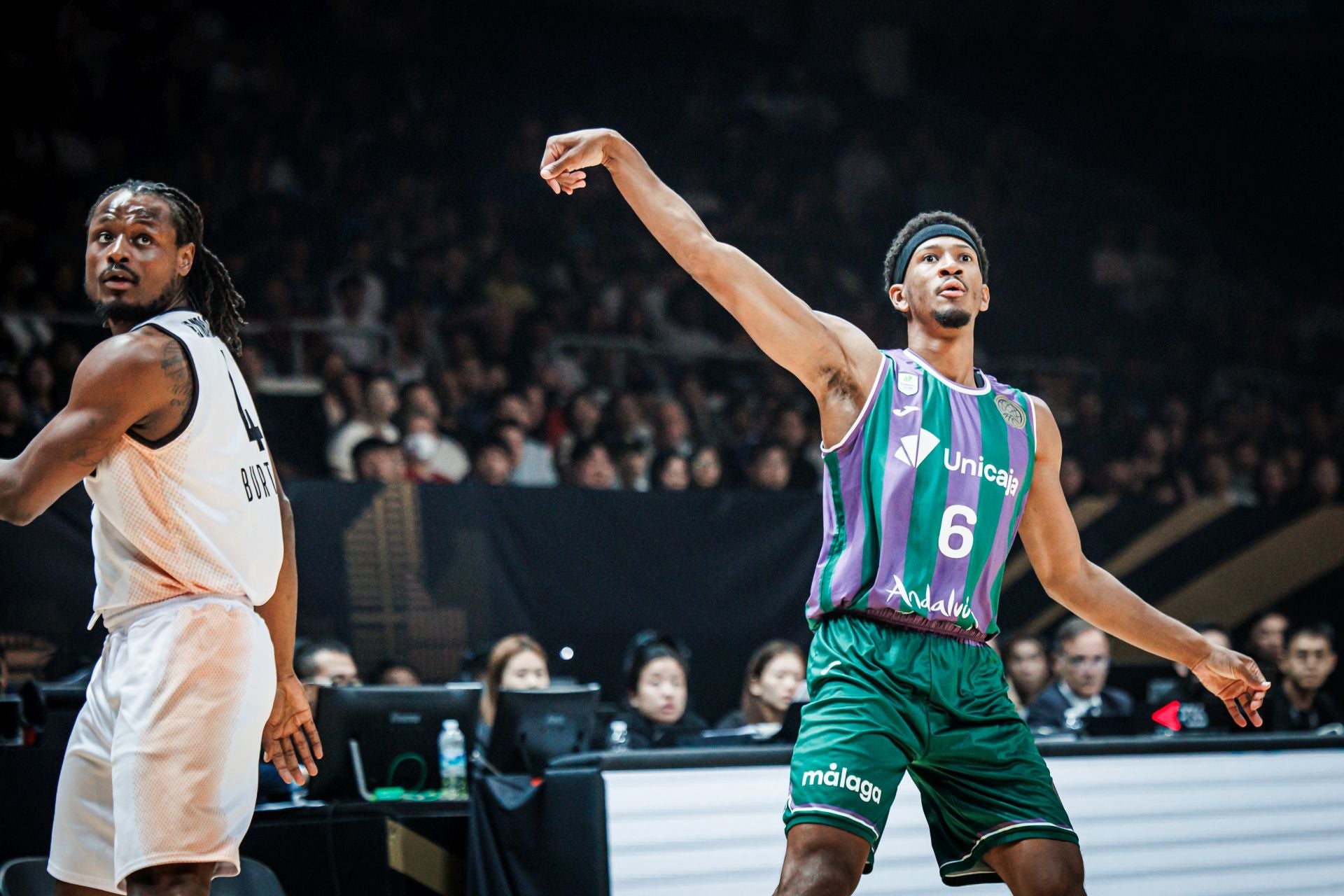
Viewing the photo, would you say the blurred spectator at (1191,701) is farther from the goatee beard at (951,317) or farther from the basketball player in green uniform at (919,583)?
the goatee beard at (951,317)

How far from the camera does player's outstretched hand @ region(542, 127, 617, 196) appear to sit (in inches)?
134

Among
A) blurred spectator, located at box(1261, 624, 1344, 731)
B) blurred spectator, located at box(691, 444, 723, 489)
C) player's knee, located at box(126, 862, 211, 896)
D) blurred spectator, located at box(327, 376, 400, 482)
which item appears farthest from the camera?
blurred spectator, located at box(691, 444, 723, 489)

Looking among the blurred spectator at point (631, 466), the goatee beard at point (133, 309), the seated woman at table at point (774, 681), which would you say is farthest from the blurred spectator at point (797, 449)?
the goatee beard at point (133, 309)

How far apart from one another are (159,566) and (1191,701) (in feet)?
16.4

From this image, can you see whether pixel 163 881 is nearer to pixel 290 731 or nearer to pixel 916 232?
pixel 290 731

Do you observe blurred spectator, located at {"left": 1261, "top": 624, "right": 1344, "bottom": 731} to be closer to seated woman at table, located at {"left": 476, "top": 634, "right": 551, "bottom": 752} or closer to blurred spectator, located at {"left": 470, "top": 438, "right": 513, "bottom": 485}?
seated woman at table, located at {"left": 476, "top": 634, "right": 551, "bottom": 752}

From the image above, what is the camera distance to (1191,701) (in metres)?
6.56

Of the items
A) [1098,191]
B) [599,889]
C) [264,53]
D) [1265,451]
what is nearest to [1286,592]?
[1265,451]

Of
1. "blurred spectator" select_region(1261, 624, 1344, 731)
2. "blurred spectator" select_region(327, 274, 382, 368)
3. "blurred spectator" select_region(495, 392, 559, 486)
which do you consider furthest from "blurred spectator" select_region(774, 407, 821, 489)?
"blurred spectator" select_region(1261, 624, 1344, 731)

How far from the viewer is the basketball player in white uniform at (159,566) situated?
290 centimetres

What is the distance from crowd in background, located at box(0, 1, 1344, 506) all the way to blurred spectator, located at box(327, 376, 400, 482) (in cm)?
2

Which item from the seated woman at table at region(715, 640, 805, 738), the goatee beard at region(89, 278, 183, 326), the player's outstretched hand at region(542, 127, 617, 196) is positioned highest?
the player's outstretched hand at region(542, 127, 617, 196)

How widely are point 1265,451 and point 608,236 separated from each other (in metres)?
5.68

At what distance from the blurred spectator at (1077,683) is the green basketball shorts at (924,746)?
159 inches
